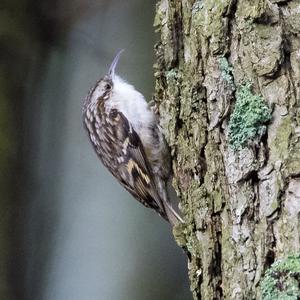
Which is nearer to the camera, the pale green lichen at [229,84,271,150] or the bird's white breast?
the pale green lichen at [229,84,271,150]

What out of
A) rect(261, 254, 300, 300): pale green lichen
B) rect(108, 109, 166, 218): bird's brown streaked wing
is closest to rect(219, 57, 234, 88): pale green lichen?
rect(261, 254, 300, 300): pale green lichen

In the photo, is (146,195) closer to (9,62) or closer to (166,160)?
(166,160)

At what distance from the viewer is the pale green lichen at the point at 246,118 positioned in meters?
1.32

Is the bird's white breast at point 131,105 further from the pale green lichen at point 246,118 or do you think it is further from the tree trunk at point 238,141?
the pale green lichen at point 246,118

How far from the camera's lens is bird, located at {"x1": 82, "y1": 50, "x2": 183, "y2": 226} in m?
1.95

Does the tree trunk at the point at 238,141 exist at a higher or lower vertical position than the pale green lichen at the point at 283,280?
higher

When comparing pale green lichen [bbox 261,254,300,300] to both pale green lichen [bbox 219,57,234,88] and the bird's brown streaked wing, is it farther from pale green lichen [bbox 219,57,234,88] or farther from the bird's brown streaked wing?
the bird's brown streaked wing

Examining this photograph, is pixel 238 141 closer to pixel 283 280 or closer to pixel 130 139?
pixel 283 280

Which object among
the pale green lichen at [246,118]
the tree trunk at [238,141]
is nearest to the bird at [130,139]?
the tree trunk at [238,141]

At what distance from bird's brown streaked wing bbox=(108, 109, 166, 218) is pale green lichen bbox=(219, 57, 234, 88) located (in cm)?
68

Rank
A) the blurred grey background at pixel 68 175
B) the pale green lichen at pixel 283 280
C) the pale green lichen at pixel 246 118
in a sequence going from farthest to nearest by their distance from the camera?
the blurred grey background at pixel 68 175 → the pale green lichen at pixel 246 118 → the pale green lichen at pixel 283 280

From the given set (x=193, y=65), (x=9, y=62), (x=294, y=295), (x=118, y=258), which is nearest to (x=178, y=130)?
(x=193, y=65)

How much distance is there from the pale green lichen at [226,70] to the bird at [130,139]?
0.45 metres

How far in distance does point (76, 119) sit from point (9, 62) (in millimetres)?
452
